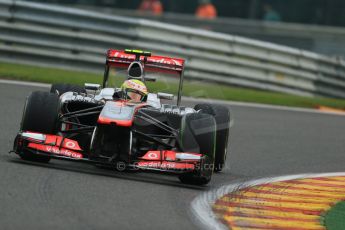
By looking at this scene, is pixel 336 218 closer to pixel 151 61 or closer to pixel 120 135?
pixel 120 135

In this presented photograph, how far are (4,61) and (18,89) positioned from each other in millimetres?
2748

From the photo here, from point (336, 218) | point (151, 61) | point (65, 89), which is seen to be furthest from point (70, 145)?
A: point (336, 218)

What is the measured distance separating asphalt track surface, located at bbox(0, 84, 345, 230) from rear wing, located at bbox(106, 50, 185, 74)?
126cm

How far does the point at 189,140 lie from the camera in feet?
31.8

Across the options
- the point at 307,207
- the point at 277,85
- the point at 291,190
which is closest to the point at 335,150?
the point at 291,190

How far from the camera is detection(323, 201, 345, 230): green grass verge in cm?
811

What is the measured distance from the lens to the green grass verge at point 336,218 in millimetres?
8109

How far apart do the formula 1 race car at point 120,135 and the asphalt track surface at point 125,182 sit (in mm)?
162

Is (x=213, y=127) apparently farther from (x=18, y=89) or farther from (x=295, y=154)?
(x=18, y=89)

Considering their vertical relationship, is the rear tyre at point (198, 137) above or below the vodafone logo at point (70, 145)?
above

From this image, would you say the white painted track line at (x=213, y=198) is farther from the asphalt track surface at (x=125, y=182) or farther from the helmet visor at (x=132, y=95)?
the helmet visor at (x=132, y=95)

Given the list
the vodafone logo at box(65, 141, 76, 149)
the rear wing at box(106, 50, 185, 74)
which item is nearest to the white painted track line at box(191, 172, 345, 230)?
the vodafone logo at box(65, 141, 76, 149)

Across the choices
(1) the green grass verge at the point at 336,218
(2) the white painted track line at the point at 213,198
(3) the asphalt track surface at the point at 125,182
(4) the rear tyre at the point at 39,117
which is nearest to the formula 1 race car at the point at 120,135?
(4) the rear tyre at the point at 39,117

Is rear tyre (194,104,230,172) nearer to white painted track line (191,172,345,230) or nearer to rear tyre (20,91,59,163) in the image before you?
white painted track line (191,172,345,230)
